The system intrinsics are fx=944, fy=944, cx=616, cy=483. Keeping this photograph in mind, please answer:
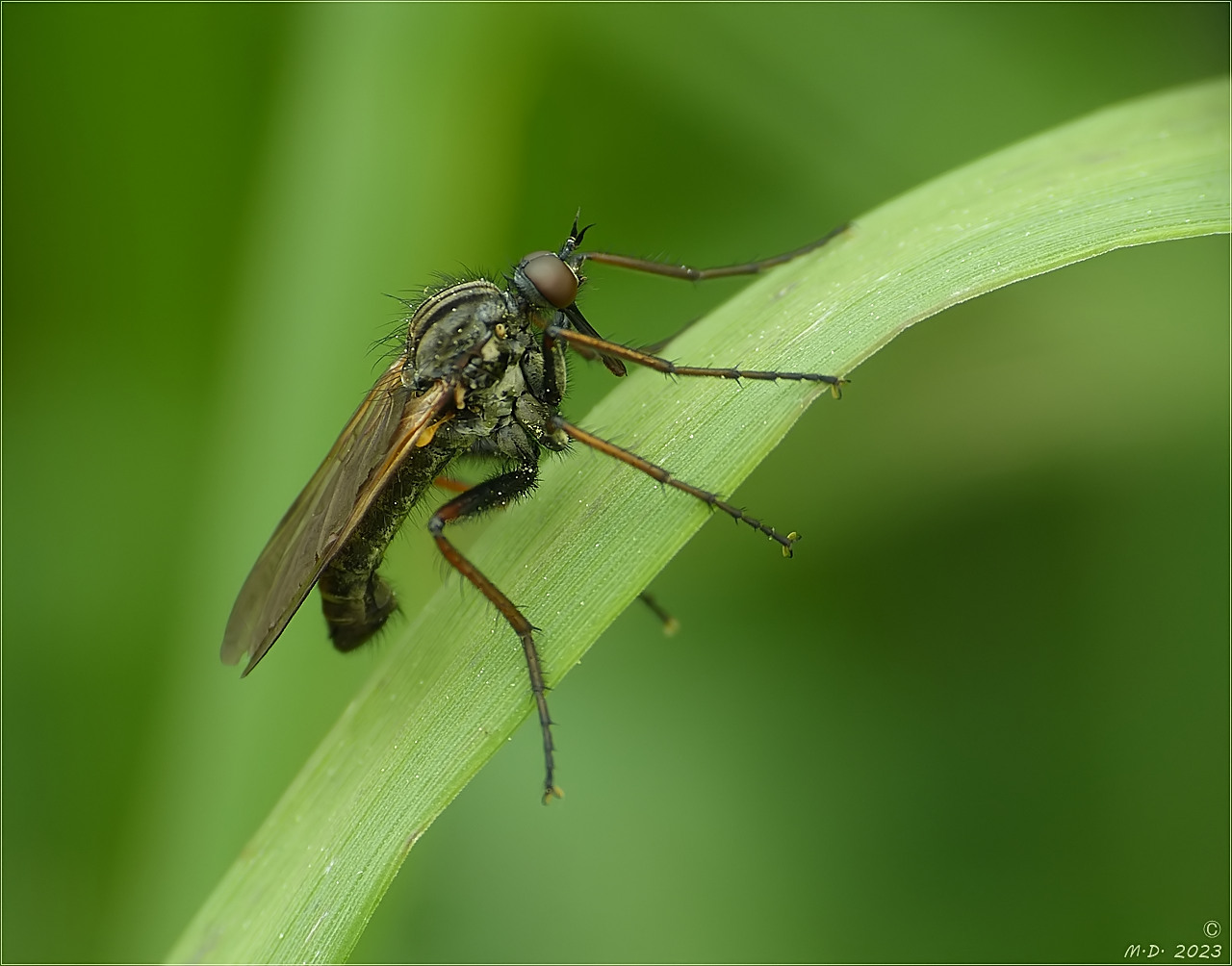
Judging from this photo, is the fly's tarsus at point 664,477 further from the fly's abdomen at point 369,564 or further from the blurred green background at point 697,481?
the blurred green background at point 697,481

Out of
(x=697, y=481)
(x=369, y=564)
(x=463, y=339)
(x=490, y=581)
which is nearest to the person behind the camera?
(x=697, y=481)

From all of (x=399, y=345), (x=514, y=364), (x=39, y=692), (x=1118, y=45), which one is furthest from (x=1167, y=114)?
(x=39, y=692)

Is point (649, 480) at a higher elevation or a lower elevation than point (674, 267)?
lower

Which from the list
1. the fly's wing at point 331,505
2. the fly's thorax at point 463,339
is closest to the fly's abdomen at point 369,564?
the fly's wing at point 331,505

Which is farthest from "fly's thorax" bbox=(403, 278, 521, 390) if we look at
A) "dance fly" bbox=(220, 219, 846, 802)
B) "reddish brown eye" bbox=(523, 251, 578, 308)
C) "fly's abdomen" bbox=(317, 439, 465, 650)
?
"fly's abdomen" bbox=(317, 439, 465, 650)

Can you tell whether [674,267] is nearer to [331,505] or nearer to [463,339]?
[463,339]

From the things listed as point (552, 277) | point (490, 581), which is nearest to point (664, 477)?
point (490, 581)

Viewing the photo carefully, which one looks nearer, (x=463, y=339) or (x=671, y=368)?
(x=671, y=368)
